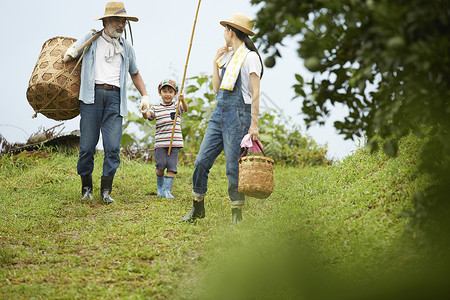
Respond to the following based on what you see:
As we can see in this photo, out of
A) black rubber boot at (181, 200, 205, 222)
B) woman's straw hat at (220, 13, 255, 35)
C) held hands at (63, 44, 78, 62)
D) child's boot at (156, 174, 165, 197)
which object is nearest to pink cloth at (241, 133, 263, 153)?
black rubber boot at (181, 200, 205, 222)

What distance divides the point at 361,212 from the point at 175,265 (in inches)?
84.8

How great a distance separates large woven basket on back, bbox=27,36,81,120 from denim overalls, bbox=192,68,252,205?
7.90 feet

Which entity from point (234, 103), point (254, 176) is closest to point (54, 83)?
point (234, 103)

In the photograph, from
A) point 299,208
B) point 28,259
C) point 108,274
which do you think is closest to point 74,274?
point 108,274

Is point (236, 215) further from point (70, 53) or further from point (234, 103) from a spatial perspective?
point (70, 53)

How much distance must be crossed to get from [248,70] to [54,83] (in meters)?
2.88

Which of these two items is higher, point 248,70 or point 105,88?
point 105,88

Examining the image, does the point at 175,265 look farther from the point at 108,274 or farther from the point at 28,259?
the point at 28,259

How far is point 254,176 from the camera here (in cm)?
503

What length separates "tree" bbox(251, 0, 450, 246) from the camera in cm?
271

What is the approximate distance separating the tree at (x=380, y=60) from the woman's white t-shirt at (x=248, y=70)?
161 cm

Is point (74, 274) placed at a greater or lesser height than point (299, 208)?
lesser

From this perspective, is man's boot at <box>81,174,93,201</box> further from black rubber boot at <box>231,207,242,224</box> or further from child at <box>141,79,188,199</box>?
black rubber boot at <box>231,207,242,224</box>

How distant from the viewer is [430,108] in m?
3.11
